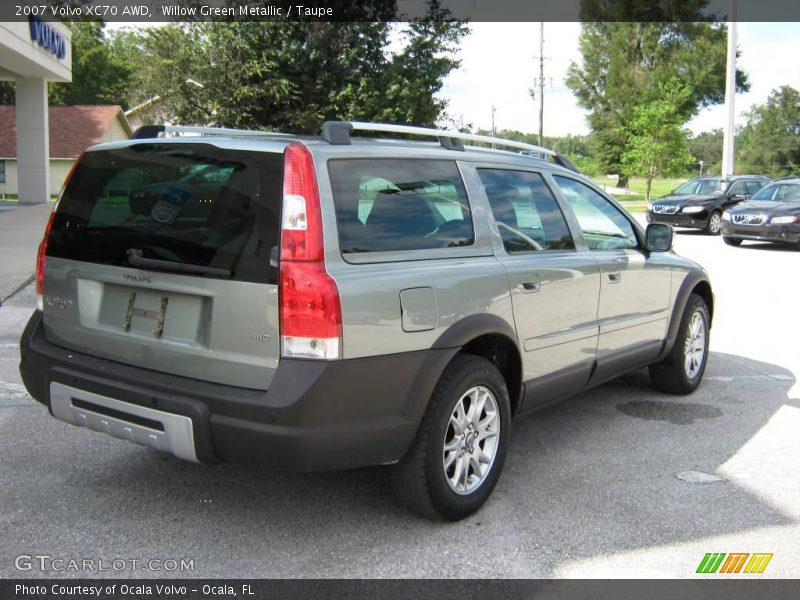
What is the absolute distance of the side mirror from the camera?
5352 mm

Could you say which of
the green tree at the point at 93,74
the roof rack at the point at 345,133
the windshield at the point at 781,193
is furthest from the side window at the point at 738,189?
the green tree at the point at 93,74

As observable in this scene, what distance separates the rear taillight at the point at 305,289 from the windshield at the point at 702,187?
2082cm

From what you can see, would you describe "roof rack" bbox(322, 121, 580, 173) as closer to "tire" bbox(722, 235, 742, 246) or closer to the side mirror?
the side mirror

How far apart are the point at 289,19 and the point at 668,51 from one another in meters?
37.5

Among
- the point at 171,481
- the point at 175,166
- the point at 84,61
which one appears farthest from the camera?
the point at 84,61

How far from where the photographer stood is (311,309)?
306cm

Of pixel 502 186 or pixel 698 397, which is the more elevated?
pixel 502 186

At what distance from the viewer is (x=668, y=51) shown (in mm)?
58875

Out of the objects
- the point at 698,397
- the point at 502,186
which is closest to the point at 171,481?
the point at 502,186

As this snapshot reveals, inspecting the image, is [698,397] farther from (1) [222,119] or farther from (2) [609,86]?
(2) [609,86]

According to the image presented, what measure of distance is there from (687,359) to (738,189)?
1763 centimetres

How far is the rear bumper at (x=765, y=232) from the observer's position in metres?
17.2

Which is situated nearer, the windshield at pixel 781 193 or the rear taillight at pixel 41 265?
the rear taillight at pixel 41 265
